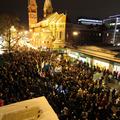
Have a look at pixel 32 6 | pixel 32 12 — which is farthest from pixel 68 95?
pixel 32 12

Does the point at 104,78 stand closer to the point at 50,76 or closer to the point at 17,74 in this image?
the point at 50,76

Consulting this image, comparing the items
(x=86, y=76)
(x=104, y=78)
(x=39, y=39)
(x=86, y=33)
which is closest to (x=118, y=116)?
(x=86, y=76)

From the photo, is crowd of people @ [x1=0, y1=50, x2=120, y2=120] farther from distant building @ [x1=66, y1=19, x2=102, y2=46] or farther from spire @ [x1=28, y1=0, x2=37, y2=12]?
spire @ [x1=28, y1=0, x2=37, y2=12]

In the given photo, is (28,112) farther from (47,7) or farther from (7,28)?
(47,7)

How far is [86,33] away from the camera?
3784 centimetres

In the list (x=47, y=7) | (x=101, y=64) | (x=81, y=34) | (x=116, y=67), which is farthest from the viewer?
(x=47, y=7)

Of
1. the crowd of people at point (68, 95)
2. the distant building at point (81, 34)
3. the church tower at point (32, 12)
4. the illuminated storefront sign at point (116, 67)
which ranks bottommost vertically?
the crowd of people at point (68, 95)

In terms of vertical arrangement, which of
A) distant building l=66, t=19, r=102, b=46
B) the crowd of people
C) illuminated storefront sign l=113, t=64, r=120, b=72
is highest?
distant building l=66, t=19, r=102, b=46

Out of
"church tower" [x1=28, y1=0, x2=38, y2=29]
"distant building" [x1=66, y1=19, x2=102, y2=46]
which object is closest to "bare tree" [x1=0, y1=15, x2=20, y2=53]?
"distant building" [x1=66, y1=19, x2=102, y2=46]

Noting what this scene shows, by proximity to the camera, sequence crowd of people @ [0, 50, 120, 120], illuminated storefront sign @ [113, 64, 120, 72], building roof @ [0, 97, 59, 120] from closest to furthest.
Answer: 1. building roof @ [0, 97, 59, 120]
2. crowd of people @ [0, 50, 120, 120]
3. illuminated storefront sign @ [113, 64, 120, 72]

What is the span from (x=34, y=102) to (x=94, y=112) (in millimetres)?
3839

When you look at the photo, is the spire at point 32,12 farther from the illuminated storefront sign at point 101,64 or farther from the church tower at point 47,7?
the illuminated storefront sign at point 101,64

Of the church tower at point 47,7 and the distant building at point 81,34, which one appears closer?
the distant building at point 81,34

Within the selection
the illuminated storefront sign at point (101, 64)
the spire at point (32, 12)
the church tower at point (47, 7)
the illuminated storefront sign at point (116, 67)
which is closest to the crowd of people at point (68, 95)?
the illuminated storefront sign at point (116, 67)
